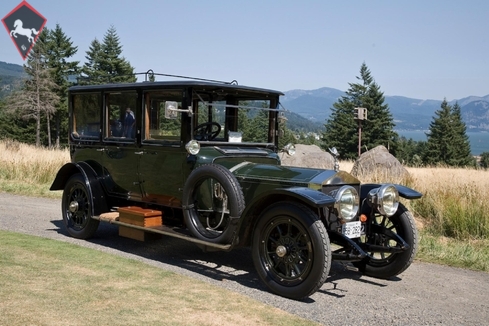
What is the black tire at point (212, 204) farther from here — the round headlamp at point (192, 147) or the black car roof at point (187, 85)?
the black car roof at point (187, 85)

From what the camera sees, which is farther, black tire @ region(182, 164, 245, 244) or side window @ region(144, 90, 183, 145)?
side window @ region(144, 90, 183, 145)

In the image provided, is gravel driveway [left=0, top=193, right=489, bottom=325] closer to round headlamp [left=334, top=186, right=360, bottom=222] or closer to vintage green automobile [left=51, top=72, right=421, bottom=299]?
vintage green automobile [left=51, top=72, right=421, bottom=299]

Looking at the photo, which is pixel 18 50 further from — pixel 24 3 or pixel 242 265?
pixel 242 265

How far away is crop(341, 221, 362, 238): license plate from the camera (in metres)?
5.35

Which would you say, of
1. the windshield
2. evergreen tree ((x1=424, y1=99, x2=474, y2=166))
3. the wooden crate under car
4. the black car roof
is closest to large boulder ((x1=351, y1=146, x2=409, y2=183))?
the windshield

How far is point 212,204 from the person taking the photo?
615 cm

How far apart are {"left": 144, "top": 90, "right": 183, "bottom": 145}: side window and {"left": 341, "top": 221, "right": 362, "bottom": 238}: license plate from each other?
2.36 meters

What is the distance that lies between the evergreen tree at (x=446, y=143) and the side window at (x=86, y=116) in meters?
53.9

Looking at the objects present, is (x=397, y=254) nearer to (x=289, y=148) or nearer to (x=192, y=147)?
(x=289, y=148)

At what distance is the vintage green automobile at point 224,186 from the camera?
5.18m

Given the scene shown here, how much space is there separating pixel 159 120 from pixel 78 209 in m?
2.03

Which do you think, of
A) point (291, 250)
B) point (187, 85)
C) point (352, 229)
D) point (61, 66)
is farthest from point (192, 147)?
point (61, 66)

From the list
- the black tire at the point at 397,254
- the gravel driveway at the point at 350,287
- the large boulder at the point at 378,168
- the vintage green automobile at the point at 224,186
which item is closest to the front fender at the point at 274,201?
the vintage green automobile at the point at 224,186

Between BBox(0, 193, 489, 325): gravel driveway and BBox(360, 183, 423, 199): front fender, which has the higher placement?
BBox(360, 183, 423, 199): front fender
